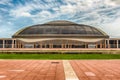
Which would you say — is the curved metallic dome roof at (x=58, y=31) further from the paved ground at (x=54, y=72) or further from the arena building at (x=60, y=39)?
the paved ground at (x=54, y=72)

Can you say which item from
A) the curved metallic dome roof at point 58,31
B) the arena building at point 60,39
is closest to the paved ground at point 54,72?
A: the arena building at point 60,39

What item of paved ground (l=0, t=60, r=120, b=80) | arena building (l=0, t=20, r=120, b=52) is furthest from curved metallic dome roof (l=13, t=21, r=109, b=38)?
paved ground (l=0, t=60, r=120, b=80)

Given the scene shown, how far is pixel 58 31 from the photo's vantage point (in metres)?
77.7

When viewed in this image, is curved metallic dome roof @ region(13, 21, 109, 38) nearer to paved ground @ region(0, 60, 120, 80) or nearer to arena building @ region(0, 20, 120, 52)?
arena building @ region(0, 20, 120, 52)

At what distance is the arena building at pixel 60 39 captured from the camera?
250ft

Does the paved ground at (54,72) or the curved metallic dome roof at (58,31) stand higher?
the curved metallic dome roof at (58,31)

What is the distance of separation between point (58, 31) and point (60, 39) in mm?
3133

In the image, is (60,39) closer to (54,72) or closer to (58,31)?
(58,31)

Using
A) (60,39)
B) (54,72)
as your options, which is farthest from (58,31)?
(54,72)

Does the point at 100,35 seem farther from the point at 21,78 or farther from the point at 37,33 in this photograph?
the point at 21,78

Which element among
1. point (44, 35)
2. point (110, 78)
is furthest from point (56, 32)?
point (110, 78)

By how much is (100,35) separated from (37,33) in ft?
69.2

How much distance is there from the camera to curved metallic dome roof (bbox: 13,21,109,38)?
250 ft

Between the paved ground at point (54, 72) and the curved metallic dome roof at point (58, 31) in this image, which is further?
the curved metallic dome roof at point (58, 31)
